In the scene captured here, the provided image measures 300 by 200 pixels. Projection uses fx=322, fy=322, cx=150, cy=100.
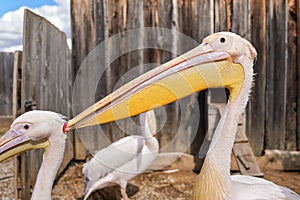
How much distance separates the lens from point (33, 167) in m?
3.43

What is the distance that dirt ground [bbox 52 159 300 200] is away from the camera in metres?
3.91

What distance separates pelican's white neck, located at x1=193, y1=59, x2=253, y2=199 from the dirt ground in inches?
73.0

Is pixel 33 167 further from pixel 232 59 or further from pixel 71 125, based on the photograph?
pixel 232 59

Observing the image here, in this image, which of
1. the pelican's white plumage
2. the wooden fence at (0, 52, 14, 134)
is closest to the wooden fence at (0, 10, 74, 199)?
the pelican's white plumage

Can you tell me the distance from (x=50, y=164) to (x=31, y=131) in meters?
0.24

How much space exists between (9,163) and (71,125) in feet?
12.7

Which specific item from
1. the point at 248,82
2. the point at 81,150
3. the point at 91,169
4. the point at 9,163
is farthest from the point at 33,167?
the point at 248,82

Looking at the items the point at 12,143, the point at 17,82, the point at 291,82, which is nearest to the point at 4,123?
the point at 17,82

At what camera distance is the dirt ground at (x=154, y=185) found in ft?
12.8

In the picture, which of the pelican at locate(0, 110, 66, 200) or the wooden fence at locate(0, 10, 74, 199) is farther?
the wooden fence at locate(0, 10, 74, 199)

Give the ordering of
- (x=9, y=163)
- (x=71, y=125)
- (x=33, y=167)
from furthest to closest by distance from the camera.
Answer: (x=9, y=163), (x=33, y=167), (x=71, y=125)

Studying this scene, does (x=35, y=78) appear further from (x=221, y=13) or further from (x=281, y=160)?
(x=281, y=160)

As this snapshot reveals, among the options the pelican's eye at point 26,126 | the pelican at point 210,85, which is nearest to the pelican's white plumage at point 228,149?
the pelican at point 210,85

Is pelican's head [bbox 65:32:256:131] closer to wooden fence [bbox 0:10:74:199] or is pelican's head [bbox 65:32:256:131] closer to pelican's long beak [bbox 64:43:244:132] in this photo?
pelican's long beak [bbox 64:43:244:132]
